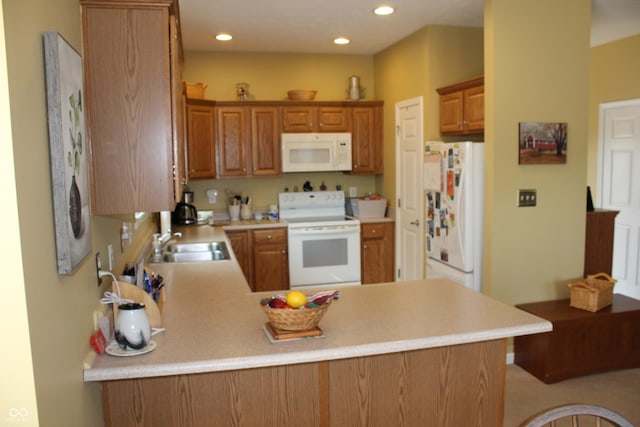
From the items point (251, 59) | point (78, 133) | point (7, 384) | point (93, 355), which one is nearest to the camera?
point (7, 384)

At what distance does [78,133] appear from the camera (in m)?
1.57

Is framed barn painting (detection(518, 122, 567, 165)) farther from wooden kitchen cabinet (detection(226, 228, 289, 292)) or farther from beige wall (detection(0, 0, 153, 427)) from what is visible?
beige wall (detection(0, 0, 153, 427))

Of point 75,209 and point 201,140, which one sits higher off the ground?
point 201,140

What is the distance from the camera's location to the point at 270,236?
17.3 ft

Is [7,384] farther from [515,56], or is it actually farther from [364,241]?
[364,241]

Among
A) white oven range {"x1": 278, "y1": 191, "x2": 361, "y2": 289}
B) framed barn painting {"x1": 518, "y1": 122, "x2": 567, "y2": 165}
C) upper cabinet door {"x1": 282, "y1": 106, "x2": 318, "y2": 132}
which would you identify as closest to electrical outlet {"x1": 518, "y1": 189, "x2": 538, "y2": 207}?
framed barn painting {"x1": 518, "y1": 122, "x2": 567, "y2": 165}

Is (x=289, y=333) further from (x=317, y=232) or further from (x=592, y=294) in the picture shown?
(x=317, y=232)

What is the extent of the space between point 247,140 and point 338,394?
152 inches

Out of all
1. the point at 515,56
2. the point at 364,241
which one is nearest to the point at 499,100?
the point at 515,56

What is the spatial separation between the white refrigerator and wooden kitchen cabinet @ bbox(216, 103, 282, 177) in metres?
1.86

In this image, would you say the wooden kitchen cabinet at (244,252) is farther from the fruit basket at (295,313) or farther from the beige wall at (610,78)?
the beige wall at (610,78)

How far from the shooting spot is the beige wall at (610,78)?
4918 millimetres

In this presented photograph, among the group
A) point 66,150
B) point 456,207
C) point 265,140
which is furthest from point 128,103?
point 265,140

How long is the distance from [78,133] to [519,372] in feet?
10.9
